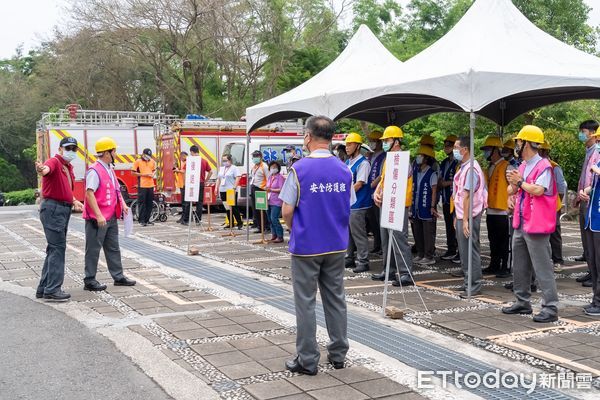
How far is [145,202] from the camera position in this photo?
16016 mm

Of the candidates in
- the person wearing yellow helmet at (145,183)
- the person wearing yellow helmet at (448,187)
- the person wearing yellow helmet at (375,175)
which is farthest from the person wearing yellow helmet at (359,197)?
the person wearing yellow helmet at (145,183)

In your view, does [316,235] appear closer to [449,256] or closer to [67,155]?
[67,155]

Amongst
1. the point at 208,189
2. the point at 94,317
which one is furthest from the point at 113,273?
the point at 208,189

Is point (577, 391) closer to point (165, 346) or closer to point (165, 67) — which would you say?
point (165, 346)

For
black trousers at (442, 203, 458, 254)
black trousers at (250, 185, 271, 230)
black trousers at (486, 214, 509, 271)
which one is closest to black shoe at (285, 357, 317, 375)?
black trousers at (486, 214, 509, 271)

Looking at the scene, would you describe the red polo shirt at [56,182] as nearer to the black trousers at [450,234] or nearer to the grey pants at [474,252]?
the grey pants at [474,252]

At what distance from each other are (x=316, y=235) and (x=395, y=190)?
2233mm

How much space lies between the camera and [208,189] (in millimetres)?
15312

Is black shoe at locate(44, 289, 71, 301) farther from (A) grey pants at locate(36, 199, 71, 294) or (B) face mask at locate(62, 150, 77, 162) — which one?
(B) face mask at locate(62, 150, 77, 162)

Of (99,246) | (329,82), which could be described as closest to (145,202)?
(329,82)

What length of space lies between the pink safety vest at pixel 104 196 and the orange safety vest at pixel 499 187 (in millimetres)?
4995

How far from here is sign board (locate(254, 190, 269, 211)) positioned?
12750 mm

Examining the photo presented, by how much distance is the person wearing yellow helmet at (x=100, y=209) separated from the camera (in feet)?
25.6

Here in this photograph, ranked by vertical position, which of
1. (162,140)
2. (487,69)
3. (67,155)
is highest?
(487,69)
